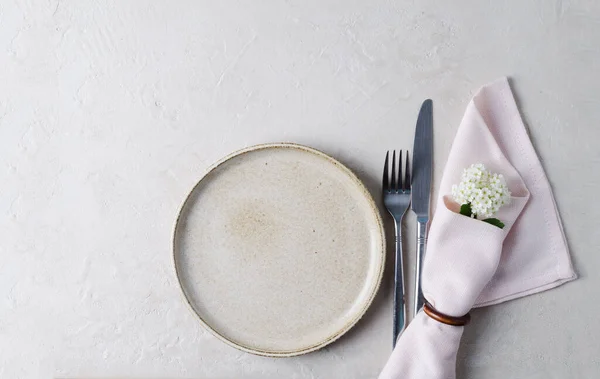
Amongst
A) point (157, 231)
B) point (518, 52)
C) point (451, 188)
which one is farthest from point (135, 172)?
point (518, 52)

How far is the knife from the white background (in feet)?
0.07

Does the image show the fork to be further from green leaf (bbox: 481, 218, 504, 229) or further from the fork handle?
green leaf (bbox: 481, 218, 504, 229)

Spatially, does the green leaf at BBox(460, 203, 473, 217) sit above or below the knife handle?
above


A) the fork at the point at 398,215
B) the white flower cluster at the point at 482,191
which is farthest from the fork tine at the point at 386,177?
the white flower cluster at the point at 482,191

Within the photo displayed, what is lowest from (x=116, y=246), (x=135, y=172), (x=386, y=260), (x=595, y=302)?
(x=595, y=302)

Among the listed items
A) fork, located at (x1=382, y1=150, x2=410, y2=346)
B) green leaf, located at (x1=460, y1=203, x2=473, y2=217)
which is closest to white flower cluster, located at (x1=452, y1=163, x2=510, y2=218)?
green leaf, located at (x1=460, y1=203, x2=473, y2=217)

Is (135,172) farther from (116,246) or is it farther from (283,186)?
→ (283,186)

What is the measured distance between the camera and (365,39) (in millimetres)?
1110

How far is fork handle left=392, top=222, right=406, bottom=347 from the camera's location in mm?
1092

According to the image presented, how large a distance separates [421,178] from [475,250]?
0.49 feet

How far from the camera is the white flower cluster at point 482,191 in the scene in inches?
38.9

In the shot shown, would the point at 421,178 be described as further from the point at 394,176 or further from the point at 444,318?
the point at 444,318

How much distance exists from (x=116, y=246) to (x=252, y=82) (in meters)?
0.38

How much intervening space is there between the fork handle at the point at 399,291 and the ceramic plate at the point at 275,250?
4 centimetres
